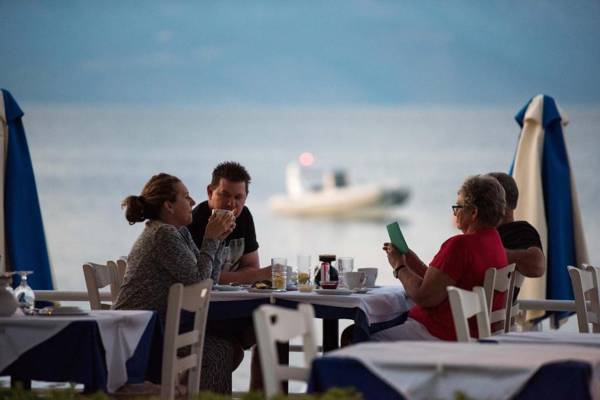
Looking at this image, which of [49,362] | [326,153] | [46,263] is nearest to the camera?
[49,362]

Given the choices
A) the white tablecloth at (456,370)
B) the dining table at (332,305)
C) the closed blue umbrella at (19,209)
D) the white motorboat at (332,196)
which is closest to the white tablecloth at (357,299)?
the dining table at (332,305)

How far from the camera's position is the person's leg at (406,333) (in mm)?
4125

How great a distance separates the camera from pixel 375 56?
17.5m

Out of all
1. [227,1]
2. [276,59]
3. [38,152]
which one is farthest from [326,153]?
[38,152]

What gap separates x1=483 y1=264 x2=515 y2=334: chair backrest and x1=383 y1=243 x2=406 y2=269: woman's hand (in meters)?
0.38

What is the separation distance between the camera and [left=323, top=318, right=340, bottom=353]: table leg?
4.44 meters

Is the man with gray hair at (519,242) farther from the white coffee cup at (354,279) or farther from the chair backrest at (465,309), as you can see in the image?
the chair backrest at (465,309)

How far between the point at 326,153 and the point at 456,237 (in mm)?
15344

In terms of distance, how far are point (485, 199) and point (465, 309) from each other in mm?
1360

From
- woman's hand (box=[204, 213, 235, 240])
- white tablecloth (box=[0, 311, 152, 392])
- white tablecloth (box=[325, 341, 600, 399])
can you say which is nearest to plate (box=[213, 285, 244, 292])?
woman's hand (box=[204, 213, 235, 240])

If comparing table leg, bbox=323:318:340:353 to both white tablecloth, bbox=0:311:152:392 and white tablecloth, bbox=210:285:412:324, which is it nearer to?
white tablecloth, bbox=210:285:412:324

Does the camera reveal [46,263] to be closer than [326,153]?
Yes

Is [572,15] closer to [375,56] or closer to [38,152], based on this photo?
[375,56]

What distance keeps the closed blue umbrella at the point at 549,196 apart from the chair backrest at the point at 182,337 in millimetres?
2262
